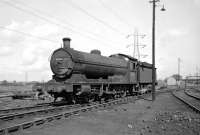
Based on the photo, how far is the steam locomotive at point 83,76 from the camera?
13.9 meters

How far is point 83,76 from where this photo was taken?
1497 cm

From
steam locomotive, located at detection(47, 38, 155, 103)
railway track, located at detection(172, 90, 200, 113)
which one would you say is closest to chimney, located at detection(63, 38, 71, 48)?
steam locomotive, located at detection(47, 38, 155, 103)

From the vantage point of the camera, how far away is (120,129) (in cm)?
832

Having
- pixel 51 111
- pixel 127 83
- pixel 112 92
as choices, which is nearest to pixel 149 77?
A: pixel 127 83

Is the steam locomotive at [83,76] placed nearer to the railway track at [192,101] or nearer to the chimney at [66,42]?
the chimney at [66,42]

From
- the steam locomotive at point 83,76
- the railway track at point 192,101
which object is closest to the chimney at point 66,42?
the steam locomotive at point 83,76

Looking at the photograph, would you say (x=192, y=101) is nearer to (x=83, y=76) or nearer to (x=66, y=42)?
(x=83, y=76)

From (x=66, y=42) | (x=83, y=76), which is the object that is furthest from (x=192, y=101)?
(x=66, y=42)

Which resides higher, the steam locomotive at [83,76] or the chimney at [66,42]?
the chimney at [66,42]

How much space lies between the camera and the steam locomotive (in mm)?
13922

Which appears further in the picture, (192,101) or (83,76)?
(192,101)

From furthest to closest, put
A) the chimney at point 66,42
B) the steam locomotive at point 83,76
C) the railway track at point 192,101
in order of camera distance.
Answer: the chimney at point 66,42 < the railway track at point 192,101 < the steam locomotive at point 83,76

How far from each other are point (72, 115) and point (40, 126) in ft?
8.53

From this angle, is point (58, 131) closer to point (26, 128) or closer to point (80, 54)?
point (26, 128)
